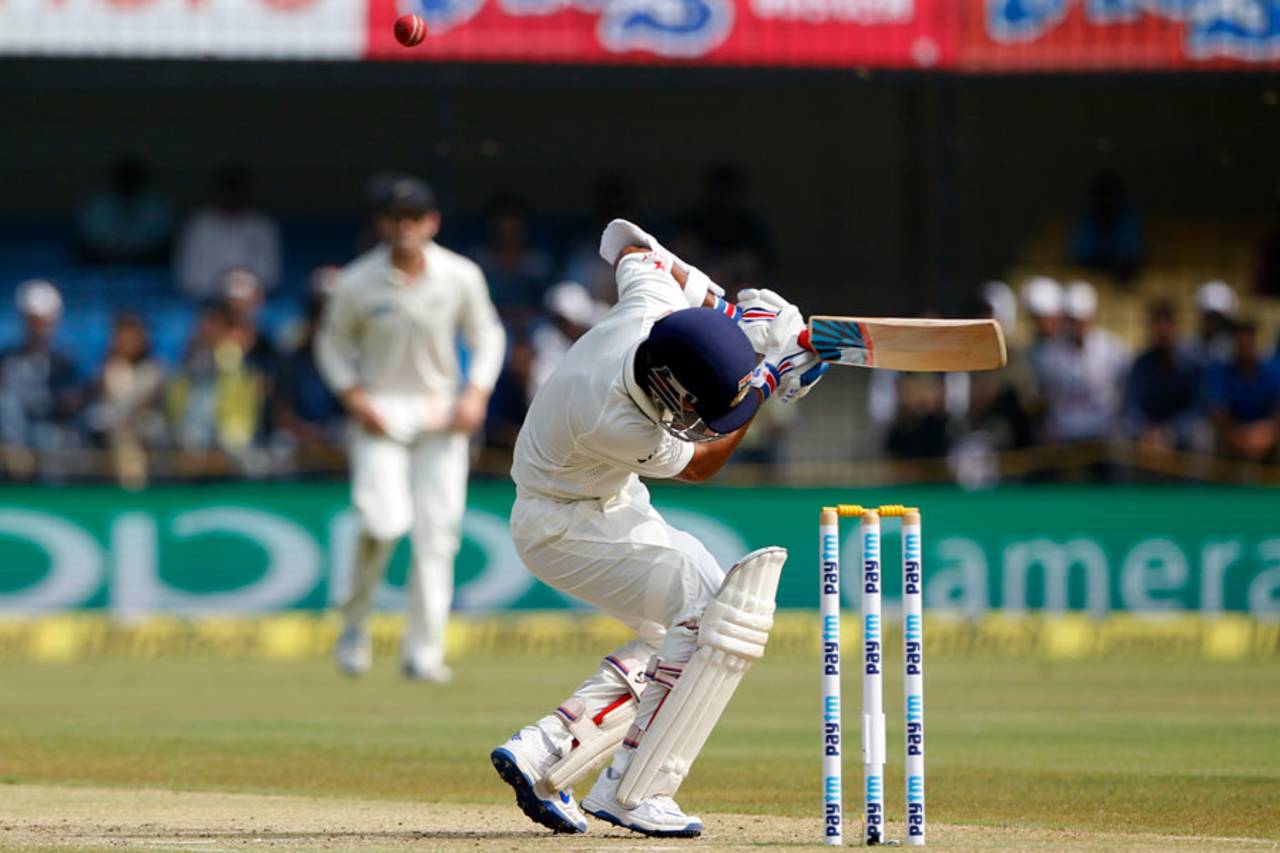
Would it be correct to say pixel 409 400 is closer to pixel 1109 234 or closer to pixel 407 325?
pixel 407 325

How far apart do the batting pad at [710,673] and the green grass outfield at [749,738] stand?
0.63 m

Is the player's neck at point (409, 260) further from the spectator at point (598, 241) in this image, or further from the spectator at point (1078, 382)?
the spectator at point (1078, 382)

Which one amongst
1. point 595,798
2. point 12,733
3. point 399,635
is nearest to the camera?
point 595,798

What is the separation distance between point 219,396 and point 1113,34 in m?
→ 6.37

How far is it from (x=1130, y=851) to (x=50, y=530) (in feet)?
30.8

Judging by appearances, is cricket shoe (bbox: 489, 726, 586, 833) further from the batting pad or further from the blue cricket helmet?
the blue cricket helmet

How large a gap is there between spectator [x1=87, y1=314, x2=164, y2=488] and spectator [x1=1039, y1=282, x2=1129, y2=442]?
571 cm

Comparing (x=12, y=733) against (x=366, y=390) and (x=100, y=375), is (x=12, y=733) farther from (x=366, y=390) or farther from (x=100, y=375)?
(x=100, y=375)

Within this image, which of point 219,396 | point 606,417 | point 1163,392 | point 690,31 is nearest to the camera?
point 606,417

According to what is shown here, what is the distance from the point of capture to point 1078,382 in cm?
1488

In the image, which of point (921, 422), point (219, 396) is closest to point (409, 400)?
point (219, 396)

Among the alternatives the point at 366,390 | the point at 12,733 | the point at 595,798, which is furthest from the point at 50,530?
the point at 595,798

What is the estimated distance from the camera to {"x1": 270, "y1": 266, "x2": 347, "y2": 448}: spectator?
14.9 m

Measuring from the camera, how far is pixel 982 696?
10.7 metres
